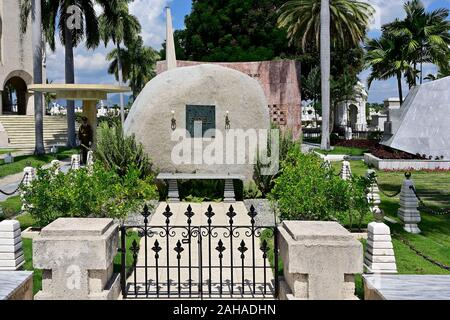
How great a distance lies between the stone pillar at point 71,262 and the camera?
5199 mm

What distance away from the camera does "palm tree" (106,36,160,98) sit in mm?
60766

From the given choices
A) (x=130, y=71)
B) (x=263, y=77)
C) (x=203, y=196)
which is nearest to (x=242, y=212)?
(x=203, y=196)

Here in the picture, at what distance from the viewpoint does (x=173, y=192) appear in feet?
42.9

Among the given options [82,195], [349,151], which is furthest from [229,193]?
[349,151]

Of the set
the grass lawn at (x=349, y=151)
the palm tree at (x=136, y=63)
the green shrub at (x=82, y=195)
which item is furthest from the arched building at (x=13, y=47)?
the green shrub at (x=82, y=195)

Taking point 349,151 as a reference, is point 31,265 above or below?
below

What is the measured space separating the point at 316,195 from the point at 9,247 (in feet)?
14.8

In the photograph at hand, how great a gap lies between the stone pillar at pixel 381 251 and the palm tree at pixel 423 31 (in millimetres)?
27978

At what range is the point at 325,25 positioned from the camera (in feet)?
92.4

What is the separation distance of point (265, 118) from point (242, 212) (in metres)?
3.71

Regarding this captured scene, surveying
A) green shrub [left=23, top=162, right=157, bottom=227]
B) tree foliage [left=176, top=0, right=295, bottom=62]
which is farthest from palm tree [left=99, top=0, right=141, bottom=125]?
green shrub [left=23, top=162, right=157, bottom=227]

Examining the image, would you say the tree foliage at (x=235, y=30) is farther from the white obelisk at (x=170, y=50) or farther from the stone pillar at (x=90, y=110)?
the stone pillar at (x=90, y=110)

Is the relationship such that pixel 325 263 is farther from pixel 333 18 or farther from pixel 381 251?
pixel 333 18
